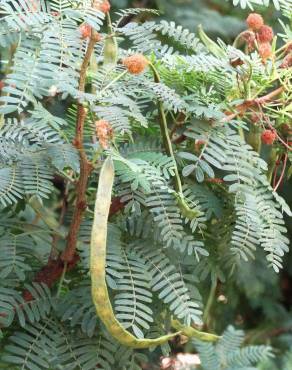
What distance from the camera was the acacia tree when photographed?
2.28 feet

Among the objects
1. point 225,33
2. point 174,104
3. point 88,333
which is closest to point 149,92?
point 174,104

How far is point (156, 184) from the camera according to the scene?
70 cm

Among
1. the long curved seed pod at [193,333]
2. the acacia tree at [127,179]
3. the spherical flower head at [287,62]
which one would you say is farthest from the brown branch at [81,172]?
the spherical flower head at [287,62]

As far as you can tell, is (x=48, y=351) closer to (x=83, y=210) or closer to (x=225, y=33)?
(x=83, y=210)

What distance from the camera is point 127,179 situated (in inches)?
27.5

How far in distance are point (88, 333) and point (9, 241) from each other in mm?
145

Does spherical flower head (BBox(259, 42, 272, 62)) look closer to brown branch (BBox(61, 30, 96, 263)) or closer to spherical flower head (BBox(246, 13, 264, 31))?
spherical flower head (BBox(246, 13, 264, 31))

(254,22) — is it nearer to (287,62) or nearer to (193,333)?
(287,62)

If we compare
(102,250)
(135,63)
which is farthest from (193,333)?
(135,63)

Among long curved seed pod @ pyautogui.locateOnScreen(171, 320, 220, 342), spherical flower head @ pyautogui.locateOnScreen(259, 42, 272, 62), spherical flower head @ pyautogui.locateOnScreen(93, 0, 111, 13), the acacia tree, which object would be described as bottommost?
long curved seed pod @ pyautogui.locateOnScreen(171, 320, 220, 342)

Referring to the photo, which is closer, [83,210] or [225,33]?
[83,210]

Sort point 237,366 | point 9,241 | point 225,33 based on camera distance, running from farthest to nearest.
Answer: point 225,33 < point 237,366 < point 9,241

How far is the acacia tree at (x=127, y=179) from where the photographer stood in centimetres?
70

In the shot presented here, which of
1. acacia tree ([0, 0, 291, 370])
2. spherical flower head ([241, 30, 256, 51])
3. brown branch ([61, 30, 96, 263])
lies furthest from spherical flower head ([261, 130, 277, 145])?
brown branch ([61, 30, 96, 263])
